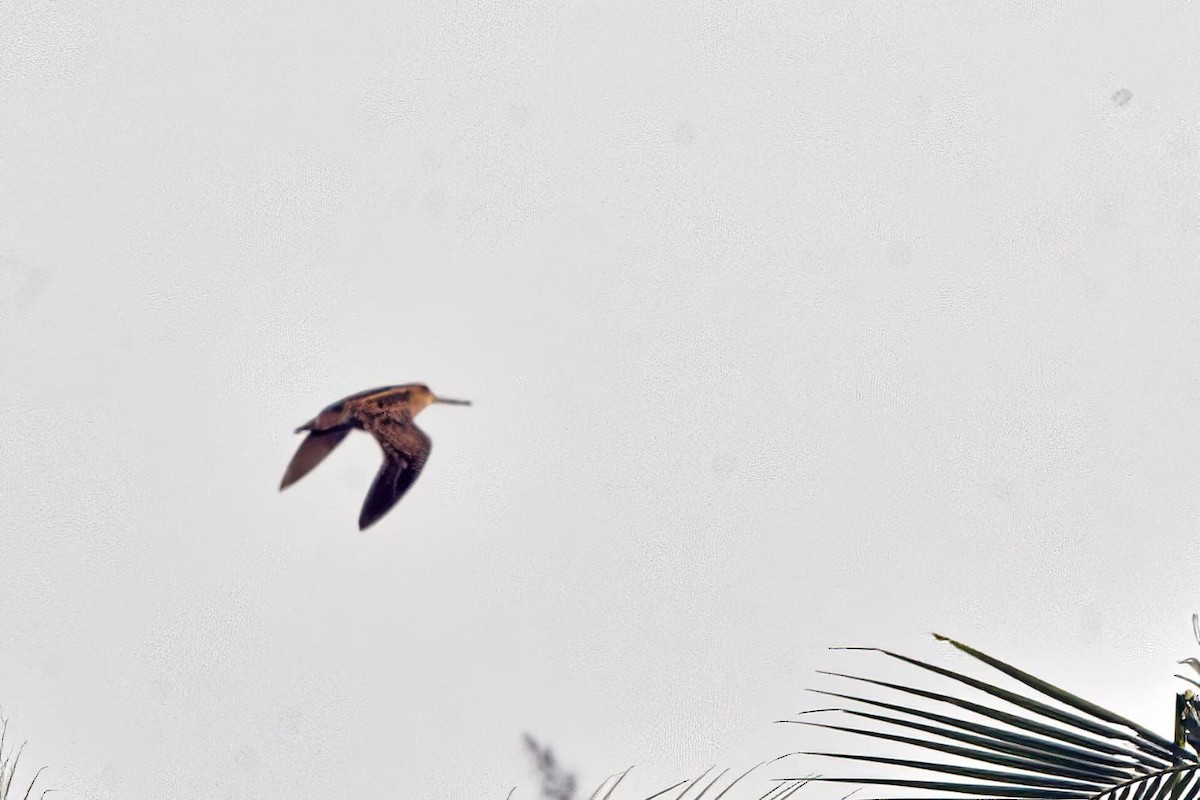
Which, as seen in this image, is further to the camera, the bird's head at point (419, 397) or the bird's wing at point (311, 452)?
the bird's head at point (419, 397)

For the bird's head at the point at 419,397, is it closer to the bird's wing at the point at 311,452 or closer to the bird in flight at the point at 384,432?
the bird in flight at the point at 384,432

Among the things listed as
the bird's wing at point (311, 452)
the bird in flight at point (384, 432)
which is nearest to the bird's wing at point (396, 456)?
the bird in flight at point (384, 432)

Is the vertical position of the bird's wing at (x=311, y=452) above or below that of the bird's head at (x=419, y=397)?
below

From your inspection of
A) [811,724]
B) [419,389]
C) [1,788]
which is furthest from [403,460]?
[811,724]

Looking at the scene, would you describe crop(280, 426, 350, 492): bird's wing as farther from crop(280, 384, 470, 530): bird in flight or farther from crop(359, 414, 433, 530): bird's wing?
crop(359, 414, 433, 530): bird's wing

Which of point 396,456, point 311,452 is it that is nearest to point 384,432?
point 396,456

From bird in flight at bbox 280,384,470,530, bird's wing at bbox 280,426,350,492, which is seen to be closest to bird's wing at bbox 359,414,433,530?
bird in flight at bbox 280,384,470,530

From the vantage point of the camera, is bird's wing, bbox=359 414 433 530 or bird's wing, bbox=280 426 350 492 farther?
bird's wing, bbox=359 414 433 530

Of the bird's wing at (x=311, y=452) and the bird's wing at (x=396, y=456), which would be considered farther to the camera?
the bird's wing at (x=396, y=456)
